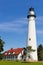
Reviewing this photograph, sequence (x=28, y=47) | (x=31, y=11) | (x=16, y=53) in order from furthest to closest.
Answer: (x=16, y=53) < (x=31, y=11) < (x=28, y=47)

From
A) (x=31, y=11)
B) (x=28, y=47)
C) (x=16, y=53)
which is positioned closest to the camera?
(x=28, y=47)

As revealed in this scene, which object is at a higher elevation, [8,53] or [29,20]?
[29,20]

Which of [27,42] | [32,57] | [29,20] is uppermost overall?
[29,20]

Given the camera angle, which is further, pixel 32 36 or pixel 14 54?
pixel 14 54

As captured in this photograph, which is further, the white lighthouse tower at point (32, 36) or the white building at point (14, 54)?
the white building at point (14, 54)

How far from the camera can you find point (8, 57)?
9162 cm

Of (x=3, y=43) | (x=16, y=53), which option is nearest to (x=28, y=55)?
(x=3, y=43)

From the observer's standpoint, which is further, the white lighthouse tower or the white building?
the white building

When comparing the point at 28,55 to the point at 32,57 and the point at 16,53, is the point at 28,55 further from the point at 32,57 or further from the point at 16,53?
the point at 16,53

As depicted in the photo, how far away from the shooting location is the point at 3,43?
68.1 metres

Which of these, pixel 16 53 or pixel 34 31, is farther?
pixel 16 53

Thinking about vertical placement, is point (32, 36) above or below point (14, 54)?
above

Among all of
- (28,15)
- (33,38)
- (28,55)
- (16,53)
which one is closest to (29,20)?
(28,15)

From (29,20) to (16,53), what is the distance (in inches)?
1093
